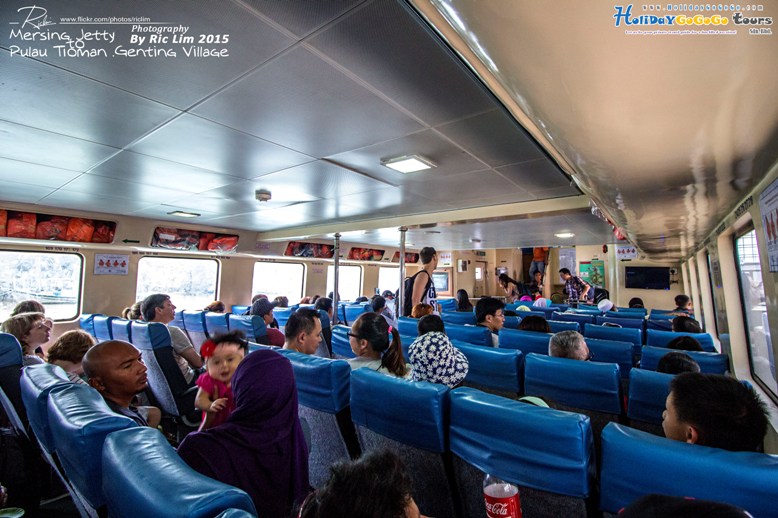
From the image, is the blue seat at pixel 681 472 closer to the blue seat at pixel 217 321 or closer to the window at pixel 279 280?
the blue seat at pixel 217 321

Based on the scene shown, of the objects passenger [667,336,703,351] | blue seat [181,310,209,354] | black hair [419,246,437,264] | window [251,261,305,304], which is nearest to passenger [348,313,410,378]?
black hair [419,246,437,264]

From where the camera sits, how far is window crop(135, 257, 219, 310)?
661 centimetres

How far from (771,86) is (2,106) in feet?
11.8

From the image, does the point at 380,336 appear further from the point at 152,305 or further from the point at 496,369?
the point at 152,305

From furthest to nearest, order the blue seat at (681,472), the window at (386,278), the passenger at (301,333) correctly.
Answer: the window at (386,278) < the passenger at (301,333) < the blue seat at (681,472)

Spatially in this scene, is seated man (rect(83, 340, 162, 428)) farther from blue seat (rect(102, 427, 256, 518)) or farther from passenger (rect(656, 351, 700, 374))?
passenger (rect(656, 351, 700, 374))

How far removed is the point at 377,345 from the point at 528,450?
4.26 ft

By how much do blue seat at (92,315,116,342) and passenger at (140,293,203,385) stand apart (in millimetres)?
388

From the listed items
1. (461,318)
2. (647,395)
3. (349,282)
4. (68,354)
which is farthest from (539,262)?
(68,354)

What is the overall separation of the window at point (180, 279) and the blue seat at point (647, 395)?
23.6 feet

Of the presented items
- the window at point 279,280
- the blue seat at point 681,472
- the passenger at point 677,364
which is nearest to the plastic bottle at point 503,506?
the blue seat at point 681,472

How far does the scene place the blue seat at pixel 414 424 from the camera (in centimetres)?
143

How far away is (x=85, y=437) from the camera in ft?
3.25

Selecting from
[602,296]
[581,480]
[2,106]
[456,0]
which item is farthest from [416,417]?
[602,296]
